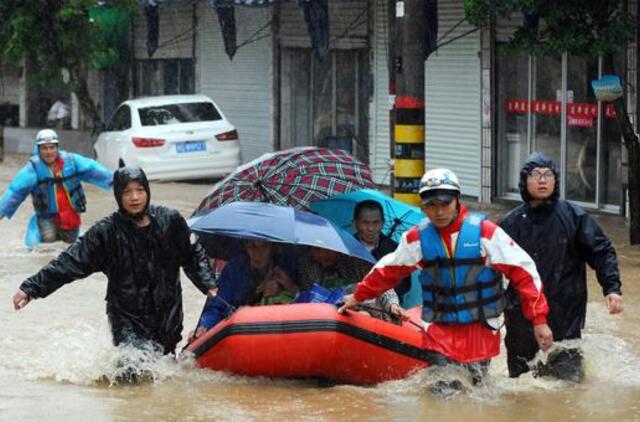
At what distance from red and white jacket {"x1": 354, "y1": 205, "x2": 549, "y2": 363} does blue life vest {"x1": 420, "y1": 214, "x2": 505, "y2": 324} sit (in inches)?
1.3

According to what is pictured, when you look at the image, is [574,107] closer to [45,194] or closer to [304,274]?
[45,194]

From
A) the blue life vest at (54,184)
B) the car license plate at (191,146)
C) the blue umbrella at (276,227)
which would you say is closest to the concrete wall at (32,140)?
the car license plate at (191,146)

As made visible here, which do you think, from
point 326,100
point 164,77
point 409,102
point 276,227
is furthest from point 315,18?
point 276,227

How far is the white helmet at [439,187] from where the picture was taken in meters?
7.84

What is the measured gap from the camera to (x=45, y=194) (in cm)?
1445

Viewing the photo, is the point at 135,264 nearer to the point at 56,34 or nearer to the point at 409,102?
the point at 409,102

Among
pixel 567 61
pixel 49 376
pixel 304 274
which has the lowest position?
pixel 49 376

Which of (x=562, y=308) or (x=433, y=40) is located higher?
(x=433, y=40)

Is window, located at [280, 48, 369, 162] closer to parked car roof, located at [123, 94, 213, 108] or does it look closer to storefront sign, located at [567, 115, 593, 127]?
parked car roof, located at [123, 94, 213, 108]

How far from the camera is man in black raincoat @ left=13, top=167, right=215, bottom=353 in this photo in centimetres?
881

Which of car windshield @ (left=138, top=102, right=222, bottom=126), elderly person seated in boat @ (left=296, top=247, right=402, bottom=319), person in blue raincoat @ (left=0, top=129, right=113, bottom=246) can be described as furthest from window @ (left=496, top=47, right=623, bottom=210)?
elderly person seated in boat @ (left=296, top=247, right=402, bottom=319)

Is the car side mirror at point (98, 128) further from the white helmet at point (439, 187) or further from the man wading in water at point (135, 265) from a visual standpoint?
the white helmet at point (439, 187)

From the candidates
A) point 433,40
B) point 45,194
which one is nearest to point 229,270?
point 45,194

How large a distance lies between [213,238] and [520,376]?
2429 millimetres
